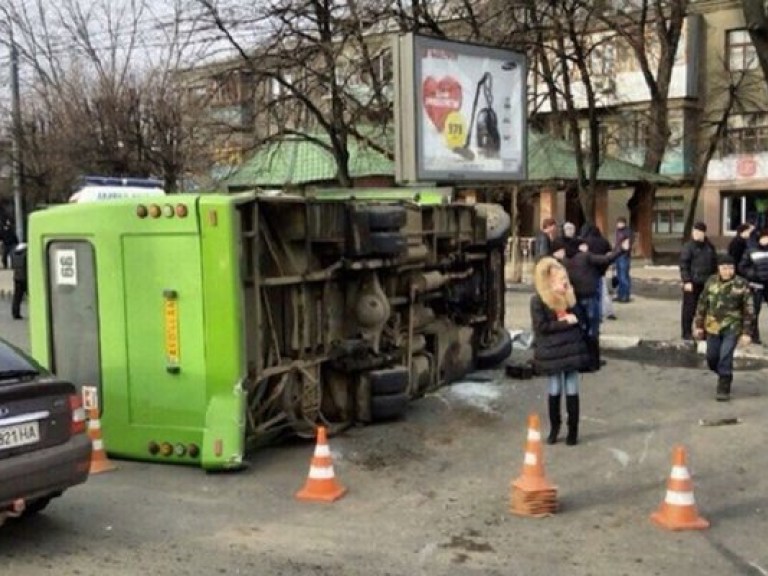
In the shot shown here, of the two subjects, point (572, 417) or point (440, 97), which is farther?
point (440, 97)

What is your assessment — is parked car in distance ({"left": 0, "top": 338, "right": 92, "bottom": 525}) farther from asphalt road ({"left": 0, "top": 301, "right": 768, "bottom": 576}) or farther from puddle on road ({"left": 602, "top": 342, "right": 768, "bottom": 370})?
puddle on road ({"left": 602, "top": 342, "right": 768, "bottom": 370})

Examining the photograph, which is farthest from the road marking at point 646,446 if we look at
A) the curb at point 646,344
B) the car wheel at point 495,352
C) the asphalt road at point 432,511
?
the curb at point 646,344

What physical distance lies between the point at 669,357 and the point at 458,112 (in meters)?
4.98

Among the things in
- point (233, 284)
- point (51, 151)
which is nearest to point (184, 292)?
point (233, 284)

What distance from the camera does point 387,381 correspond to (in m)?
8.94

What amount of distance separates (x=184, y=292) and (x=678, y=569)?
13.7 feet

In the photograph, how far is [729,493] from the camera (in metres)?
6.77

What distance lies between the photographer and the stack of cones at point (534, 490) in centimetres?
627

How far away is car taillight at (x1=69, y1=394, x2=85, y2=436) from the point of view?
5754 millimetres

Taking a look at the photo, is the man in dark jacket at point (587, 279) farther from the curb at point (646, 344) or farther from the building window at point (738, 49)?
the building window at point (738, 49)

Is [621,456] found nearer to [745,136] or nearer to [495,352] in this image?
[495,352]

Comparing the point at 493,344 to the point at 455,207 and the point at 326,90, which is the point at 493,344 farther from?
the point at 326,90

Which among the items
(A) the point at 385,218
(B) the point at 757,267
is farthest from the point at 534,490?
(B) the point at 757,267

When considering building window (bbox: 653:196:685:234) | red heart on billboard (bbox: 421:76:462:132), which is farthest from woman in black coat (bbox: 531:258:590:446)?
building window (bbox: 653:196:685:234)
